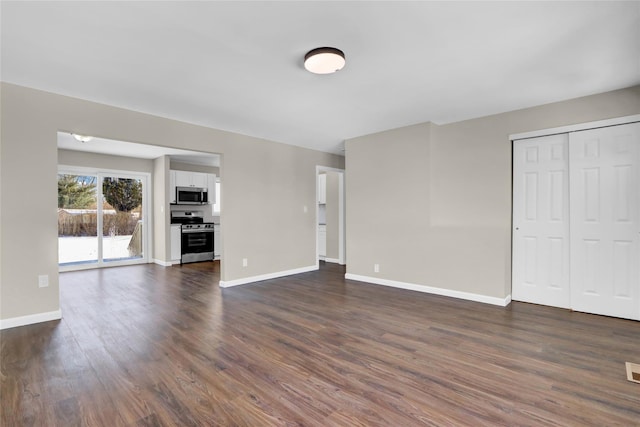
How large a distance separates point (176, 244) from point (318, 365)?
5.73 meters

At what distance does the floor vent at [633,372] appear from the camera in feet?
6.98

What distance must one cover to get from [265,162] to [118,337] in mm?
3314

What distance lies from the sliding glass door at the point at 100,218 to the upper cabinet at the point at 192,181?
0.83 metres

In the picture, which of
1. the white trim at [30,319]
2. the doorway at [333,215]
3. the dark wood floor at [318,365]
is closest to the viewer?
the dark wood floor at [318,365]

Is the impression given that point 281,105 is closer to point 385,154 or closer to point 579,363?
point 385,154

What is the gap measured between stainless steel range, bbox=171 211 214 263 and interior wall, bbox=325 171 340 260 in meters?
2.92

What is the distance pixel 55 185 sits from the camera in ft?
11.0

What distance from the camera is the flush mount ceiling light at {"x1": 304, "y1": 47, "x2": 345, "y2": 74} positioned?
7.84ft

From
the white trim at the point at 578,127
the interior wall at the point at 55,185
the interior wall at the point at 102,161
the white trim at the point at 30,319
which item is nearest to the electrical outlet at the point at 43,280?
the interior wall at the point at 55,185

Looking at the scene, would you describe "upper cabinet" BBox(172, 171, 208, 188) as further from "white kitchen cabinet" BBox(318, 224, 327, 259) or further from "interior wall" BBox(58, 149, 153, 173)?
"white kitchen cabinet" BBox(318, 224, 327, 259)

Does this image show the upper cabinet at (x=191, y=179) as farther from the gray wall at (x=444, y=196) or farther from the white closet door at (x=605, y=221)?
the white closet door at (x=605, y=221)

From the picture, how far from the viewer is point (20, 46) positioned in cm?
237

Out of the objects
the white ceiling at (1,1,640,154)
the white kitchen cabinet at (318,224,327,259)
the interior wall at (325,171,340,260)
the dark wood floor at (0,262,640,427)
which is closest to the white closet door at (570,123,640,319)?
the dark wood floor at (0,262,640,427)

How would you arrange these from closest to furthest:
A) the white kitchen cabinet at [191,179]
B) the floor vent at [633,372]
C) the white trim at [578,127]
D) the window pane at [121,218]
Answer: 1. the floor vent at [633,372]
2. the white trim at [578,127]
3. the window pane at [121,218]
4. the white kitchen cabinet at [191,179]
